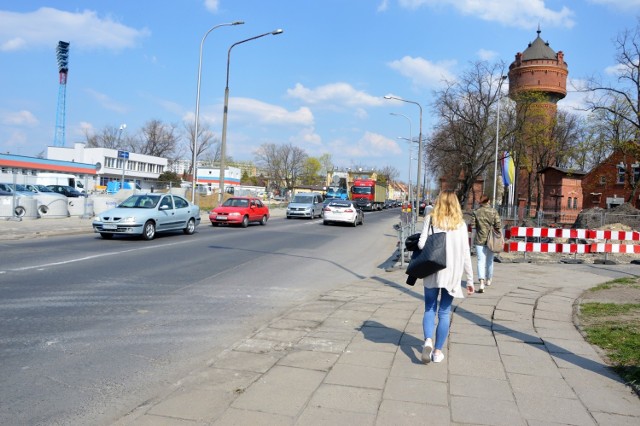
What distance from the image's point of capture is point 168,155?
95.8m

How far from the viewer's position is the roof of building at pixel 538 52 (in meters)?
63.8

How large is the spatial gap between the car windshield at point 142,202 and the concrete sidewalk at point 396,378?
36.7 ft

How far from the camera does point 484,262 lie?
995 centimetres

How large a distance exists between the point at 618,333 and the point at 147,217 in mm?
13605

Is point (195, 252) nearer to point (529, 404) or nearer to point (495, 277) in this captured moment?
point (495, 277)

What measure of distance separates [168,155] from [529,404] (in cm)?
9699

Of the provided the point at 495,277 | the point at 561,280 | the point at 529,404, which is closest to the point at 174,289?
the point at 529,404

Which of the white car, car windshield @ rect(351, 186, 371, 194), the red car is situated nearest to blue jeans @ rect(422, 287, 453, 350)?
the red car

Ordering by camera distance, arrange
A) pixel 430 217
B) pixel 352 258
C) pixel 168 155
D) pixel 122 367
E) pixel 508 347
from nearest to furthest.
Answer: pixel 122 367, pixel 430 217, pixel 508 347, pixel 352 258, pixel 168 155

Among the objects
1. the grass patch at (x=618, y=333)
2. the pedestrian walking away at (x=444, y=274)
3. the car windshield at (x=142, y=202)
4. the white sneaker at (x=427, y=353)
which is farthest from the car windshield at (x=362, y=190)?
the white sneaker at (x=427, y=353)

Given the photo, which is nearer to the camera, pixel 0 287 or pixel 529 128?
pixel 0 287

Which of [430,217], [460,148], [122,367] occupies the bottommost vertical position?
[122,367]

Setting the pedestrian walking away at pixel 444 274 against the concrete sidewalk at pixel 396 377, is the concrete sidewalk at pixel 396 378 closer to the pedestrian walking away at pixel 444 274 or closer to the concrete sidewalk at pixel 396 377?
the concrete sidewalk at pixel 396 377

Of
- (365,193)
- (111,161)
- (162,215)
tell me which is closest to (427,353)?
(162,215)
